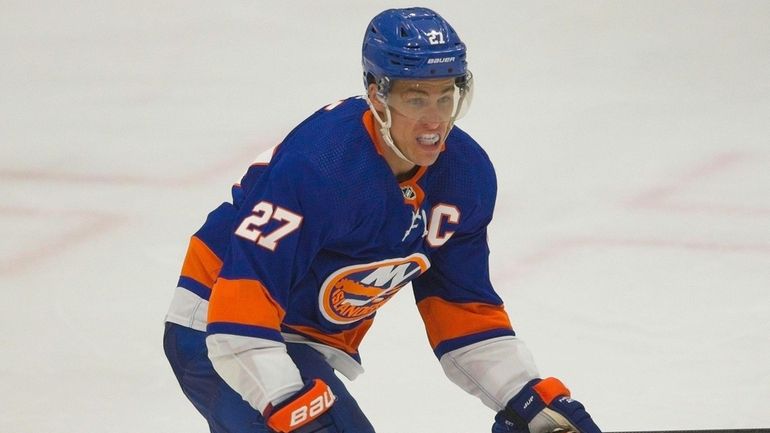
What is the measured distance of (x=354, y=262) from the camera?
2.75 metres

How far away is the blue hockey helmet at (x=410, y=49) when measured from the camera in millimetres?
2594

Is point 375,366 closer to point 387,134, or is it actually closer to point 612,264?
point 612,264

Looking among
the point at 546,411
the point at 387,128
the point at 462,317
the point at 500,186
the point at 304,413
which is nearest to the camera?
the point at 304,413

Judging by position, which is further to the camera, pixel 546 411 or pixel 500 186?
pixel 500 186

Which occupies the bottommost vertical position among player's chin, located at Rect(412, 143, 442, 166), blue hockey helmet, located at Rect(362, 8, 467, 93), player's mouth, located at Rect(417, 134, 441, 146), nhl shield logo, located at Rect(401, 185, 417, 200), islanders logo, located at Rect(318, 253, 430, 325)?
islanders logo, located at Rect(318, 253, 430, 325)

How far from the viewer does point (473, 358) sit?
2957mm

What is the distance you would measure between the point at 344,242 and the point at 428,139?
252mm

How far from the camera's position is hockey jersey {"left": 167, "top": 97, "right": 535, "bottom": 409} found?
8.36ft

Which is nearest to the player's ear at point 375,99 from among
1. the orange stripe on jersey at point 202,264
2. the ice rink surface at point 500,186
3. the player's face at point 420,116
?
the player's face at point 420,116

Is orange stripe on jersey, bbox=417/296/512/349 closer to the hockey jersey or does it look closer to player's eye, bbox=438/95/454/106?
the hockey jersey

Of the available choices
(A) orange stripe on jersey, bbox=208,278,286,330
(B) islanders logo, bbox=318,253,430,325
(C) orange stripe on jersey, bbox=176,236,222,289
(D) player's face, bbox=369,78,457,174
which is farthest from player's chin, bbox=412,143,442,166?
(C) orange stripe on jersey, bbox=176,236,222,289

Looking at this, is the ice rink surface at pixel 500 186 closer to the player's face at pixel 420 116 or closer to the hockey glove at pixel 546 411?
the hockey glove at pixel 546 411

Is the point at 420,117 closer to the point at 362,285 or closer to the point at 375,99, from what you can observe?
the point at 375,99

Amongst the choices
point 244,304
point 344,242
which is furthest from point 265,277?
point 344,242
